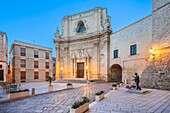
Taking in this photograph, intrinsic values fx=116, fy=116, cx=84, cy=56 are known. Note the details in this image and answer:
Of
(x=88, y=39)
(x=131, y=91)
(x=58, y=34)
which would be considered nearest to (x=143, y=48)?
(x=131, y=91)

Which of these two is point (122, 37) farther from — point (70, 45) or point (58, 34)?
point (58, 34)

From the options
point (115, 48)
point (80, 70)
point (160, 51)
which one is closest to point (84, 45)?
point (80, 70)

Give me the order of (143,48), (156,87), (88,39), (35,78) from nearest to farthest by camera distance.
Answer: (156,87) < (143,48) < (88,39) < (35,78)

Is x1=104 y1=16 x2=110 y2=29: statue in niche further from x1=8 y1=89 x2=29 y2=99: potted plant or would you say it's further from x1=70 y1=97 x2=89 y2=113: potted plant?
x1=70 y1=97 x2=89 y2=113: potted plant

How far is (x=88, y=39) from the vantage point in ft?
71.8

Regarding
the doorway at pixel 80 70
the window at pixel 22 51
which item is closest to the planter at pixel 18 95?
the doorway at pixel 80 70

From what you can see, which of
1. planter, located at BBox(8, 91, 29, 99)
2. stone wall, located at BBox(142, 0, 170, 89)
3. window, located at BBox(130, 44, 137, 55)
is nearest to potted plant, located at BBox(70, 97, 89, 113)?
planter, located at BBox(8, 91, 29, 99)

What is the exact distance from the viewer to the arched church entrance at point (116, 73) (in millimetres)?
18688

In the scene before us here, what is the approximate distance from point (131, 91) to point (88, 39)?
49.4ft

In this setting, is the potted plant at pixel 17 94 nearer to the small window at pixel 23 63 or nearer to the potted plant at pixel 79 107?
the potted plant at pixel 79 107

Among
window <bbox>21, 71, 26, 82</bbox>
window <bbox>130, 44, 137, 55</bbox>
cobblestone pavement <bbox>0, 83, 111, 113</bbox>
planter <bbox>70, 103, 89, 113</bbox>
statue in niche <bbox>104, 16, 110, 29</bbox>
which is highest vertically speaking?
statue in niche <bbox>104, 16, 110, 29</bbox>

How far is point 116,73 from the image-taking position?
62.4 ft

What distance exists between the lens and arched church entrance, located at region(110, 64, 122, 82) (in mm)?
18688

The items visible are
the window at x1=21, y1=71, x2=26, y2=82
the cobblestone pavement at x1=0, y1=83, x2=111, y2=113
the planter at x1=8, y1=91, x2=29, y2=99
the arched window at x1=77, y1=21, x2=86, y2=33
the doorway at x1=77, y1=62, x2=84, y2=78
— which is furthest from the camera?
the arched window at x1=77, y1=21, x2=86, y2=33
